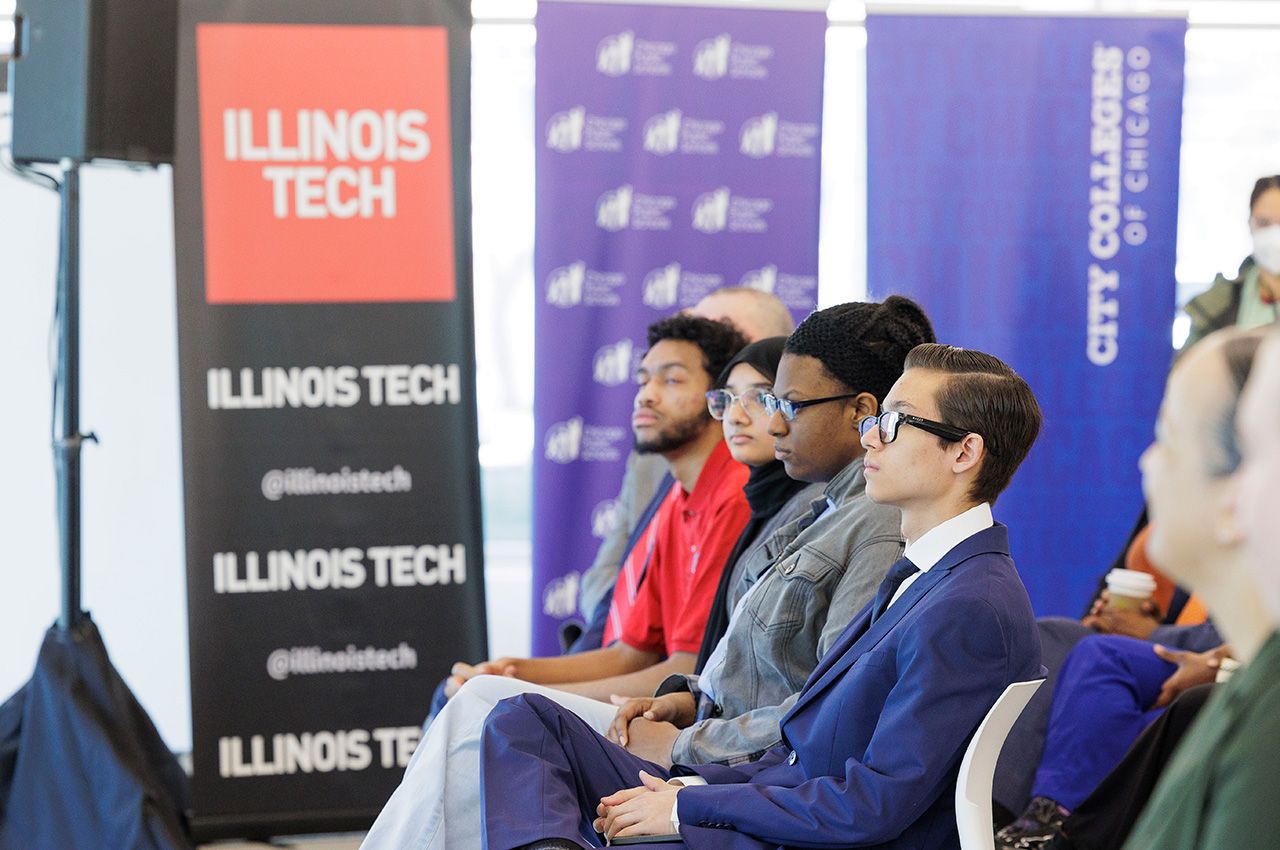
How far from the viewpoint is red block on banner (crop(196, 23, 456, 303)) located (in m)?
3.84

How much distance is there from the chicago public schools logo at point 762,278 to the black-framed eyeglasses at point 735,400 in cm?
163

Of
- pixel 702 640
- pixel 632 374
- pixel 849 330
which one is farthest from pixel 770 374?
pixel 632 374

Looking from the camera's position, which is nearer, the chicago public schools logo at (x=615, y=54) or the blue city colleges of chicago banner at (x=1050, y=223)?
the chicago public schools logo at (x=615, y=54)

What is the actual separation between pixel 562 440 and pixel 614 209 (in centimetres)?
78

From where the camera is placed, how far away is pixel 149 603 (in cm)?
442

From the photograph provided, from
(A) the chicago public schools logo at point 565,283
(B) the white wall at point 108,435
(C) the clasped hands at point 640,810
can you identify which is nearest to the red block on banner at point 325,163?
(A) the chicago public schools logo at point 565,283

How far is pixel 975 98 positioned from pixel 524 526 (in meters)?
3.63

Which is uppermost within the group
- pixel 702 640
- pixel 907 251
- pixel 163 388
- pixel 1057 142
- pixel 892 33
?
pixel 892 33

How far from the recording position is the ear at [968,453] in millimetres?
1974

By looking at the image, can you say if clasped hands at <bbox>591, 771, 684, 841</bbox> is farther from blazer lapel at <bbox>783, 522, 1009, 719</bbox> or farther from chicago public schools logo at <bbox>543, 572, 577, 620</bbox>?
chicago public schools logo at <bbox>543, 572, 577, 620</bbox>

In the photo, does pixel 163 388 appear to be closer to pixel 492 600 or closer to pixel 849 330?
pixel 492 600

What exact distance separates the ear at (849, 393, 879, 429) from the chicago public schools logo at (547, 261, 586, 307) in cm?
212

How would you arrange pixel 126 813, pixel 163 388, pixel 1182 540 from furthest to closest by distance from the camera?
pixel 163 388
pixel 126 813
pixel 1182 540

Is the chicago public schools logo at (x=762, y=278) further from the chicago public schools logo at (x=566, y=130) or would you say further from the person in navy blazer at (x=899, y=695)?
the person in navy blazer at (x=899, y=695)
